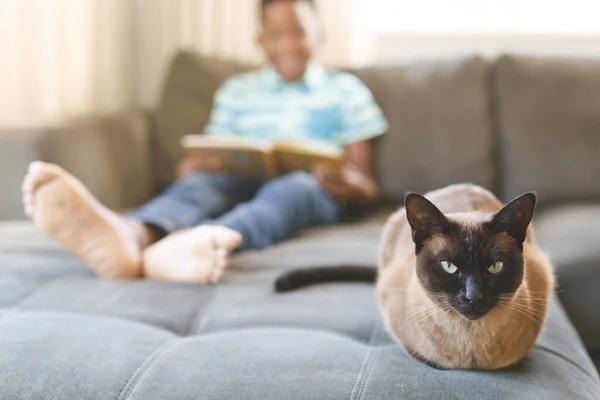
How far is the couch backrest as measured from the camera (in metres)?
1.83

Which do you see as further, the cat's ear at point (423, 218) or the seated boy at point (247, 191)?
the seated boy at point (247, 191)

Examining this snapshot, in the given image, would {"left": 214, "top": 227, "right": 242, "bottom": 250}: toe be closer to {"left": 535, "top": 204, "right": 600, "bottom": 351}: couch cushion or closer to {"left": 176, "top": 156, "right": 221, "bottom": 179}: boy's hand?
{"left": 176, "top": 156, "right": 221, "bottom": 179}: boy's hand

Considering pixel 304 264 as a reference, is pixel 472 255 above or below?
above

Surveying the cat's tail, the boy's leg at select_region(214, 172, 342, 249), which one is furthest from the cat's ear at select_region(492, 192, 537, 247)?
the boy's leg at select_region(214, 172, 342, 249)

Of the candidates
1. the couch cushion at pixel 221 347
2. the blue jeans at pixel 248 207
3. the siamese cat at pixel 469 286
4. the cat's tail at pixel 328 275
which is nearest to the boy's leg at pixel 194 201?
the blue jeans at pixel 248 207

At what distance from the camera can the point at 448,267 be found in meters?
0.81

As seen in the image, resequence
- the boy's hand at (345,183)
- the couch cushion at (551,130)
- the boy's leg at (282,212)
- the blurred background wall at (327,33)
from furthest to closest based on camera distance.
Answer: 1. the blurred background wall at (327,33)
2. the couch cushion at (551,130)
3. the boy's hand at (345,183)
4. the boy's leg at (282,212)

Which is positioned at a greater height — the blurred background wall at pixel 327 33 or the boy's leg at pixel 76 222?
the blurred background wall at pixel 327 33

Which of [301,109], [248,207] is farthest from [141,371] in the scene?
[301,109]

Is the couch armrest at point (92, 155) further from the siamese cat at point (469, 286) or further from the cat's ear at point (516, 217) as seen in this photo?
the cat's ear at point (516, 217)

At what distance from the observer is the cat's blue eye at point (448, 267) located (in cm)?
81

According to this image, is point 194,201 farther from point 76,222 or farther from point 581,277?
point 581,277

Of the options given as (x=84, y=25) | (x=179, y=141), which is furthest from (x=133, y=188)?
(x=84, y=25)

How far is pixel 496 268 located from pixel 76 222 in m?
0.79
